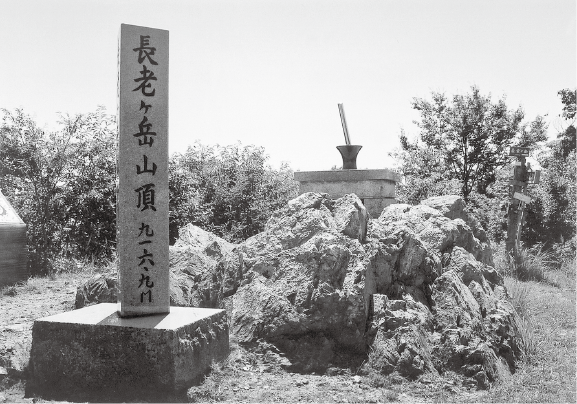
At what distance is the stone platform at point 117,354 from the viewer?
400 centimetres

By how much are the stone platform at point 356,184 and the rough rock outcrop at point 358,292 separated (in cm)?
235

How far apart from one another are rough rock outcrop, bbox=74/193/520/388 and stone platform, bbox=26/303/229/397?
80 centimetres

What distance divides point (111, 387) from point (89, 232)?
610 centimetres

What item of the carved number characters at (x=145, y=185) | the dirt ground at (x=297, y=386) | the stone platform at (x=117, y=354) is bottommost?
the dirt ground at (x=297, y=386)

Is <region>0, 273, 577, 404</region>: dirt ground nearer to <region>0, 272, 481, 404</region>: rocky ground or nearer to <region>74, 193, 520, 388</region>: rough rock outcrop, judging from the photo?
<region>0, 272, 481, 404</region>: rocky ground

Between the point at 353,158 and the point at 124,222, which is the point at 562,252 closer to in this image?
the point at 353,158

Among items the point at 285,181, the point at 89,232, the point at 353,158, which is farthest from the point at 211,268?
the point at 285,181

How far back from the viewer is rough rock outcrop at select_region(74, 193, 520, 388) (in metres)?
4.61

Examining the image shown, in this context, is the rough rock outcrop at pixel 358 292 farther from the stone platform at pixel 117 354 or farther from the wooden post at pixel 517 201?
the wooden post at pixel 517 201

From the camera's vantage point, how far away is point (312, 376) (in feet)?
14.6

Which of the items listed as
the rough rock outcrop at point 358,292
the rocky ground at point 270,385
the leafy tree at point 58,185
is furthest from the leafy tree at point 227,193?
the rocky ground at point 270,385

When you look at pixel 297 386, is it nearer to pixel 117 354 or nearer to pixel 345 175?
pixel 117 354

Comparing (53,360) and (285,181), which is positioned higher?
(285,181)

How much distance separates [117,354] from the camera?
4098mm
